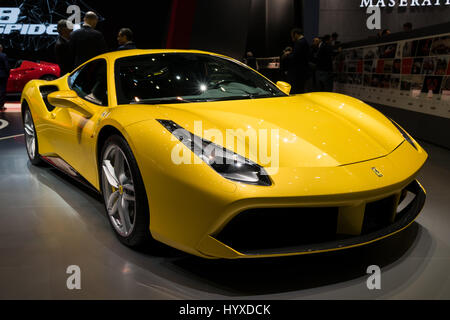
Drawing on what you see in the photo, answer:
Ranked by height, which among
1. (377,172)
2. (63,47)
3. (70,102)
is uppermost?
(63,47)

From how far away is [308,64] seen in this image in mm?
7625

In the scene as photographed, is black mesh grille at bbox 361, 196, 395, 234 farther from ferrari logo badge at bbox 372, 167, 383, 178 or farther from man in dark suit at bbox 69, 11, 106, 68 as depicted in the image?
man in dark suit at bbox 69, 11, 106, 68

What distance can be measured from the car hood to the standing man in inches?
180

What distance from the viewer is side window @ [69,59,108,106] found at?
9.42ft

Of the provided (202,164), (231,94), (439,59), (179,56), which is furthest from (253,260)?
(439,59)

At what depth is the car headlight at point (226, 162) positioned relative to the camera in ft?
6.04

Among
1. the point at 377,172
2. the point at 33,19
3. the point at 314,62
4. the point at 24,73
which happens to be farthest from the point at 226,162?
the point at 33,19

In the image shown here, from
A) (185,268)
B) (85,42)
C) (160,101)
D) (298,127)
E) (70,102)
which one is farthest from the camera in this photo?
(85,42)

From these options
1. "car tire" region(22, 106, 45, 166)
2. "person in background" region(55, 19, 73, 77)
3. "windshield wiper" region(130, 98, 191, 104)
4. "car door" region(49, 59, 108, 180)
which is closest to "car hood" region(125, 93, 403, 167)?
"windshield wiper" region(130, 98, 191, 104)

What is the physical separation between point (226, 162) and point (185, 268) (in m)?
0.59

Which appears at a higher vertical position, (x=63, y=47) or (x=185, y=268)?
(x=63, y=47)

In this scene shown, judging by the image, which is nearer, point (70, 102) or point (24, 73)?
point (70, 102)

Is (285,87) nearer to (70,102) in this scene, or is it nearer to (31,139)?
(70,102)
